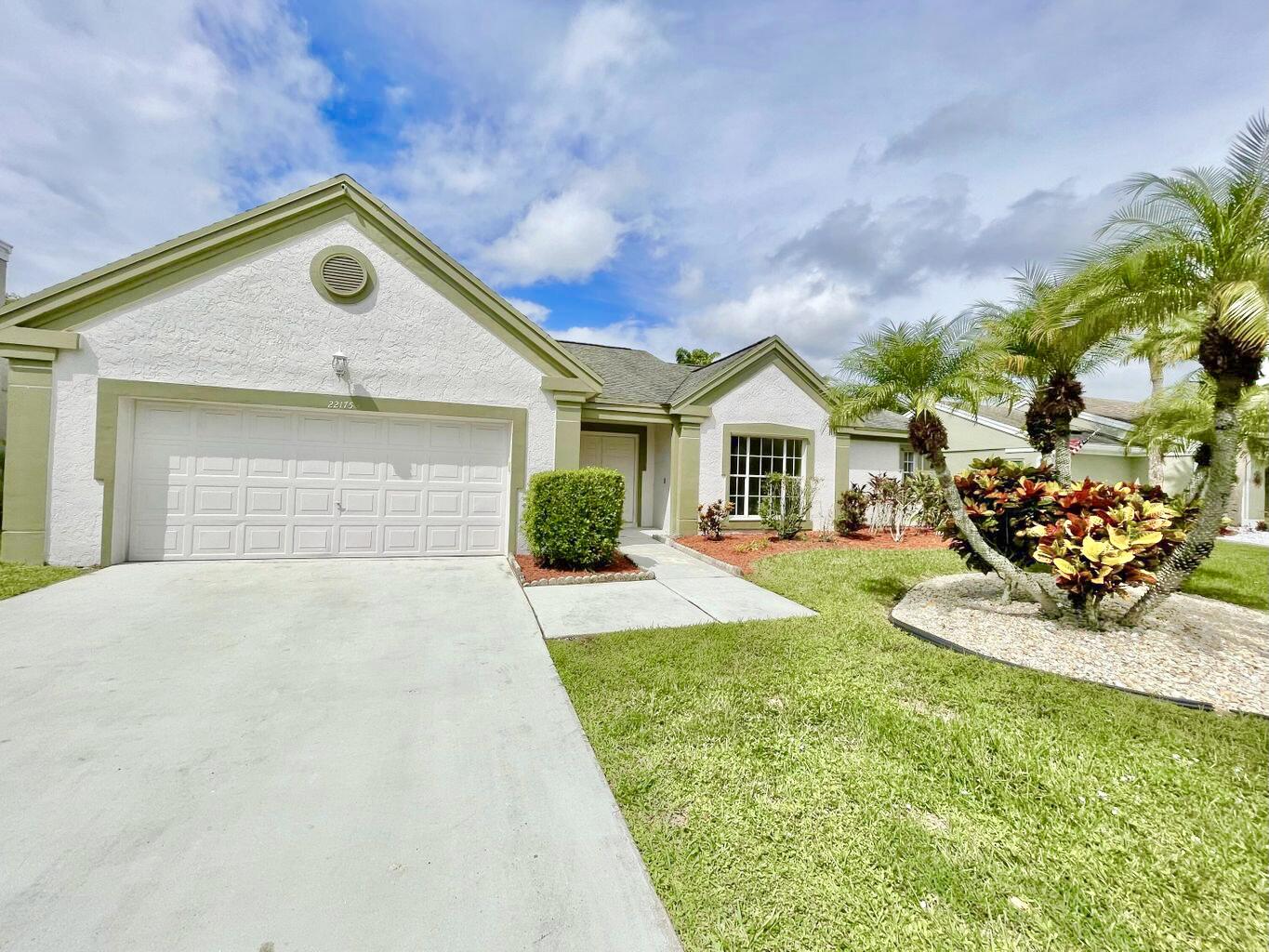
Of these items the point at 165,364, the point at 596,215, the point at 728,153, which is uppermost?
the point at 596,215

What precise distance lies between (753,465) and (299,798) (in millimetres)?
11205

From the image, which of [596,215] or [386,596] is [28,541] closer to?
[386,596]

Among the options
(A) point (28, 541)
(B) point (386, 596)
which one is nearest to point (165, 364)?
(A) point (28, 541)

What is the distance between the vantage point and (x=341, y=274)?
830cm

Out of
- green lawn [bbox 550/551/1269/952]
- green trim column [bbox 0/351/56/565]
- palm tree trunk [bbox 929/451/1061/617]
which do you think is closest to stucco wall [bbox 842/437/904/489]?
palm tree trunk [bbox 929/451/1061/617]

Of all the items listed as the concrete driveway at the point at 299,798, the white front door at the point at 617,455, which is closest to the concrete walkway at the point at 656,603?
the concrete driveway at the point at 299,798

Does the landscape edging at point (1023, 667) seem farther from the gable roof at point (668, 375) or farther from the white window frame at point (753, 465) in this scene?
the gable roof at point (668, 375)

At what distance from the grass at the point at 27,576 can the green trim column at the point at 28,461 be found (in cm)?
23

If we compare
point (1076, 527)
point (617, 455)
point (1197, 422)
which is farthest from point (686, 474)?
point (1197, 422)

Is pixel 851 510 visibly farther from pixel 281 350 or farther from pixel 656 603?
pixel 281 350

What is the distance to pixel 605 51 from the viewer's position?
850 cm

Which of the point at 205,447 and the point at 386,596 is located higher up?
the point at 205,447

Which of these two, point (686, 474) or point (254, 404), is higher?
point (254, 404)

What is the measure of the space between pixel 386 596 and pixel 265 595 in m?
1.46
